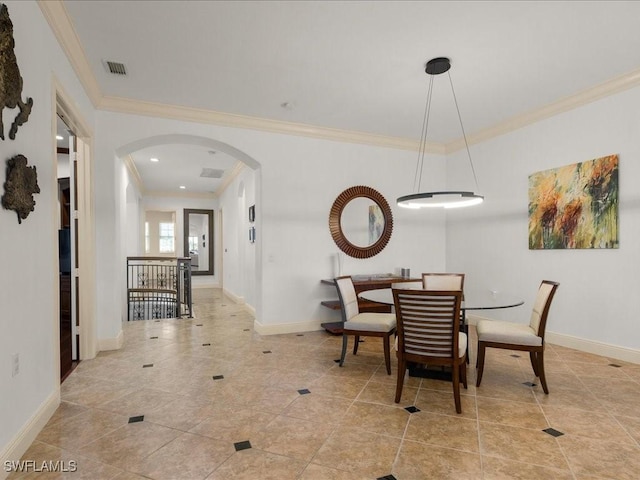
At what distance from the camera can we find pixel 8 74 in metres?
1.93

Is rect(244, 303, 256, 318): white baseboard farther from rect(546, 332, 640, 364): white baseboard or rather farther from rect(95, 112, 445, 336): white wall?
rect(546, 332, 640, 364): white baseboard

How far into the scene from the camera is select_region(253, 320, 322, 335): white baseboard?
507 cm

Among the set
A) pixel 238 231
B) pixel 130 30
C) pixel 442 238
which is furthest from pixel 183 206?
pixel 130 30

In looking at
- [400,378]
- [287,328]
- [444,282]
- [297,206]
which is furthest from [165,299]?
[400,378]

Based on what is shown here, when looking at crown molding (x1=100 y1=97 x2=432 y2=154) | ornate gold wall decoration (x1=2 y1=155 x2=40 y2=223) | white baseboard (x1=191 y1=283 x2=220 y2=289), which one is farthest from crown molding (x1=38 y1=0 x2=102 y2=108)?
white baseboard (x1=191 y1=283 x2=220 y2=289)

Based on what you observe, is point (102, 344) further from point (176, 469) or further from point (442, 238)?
point (442, 238)

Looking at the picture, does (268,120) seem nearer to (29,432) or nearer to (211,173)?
(211,173)

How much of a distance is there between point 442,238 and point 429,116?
2.23 m

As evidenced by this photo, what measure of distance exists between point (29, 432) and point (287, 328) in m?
3.20

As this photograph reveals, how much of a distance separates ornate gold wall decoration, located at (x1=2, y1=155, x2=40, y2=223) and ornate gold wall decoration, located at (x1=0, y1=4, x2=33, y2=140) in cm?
15

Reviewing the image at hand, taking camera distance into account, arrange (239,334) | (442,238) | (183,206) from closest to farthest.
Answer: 1. (239,334)
2. (442,238)
3. (183,206)

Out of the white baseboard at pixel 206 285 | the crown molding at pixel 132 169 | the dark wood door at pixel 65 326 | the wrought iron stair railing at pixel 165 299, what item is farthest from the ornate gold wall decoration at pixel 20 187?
the white baseboard at pixel 206 285

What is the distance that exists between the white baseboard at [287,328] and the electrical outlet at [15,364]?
312cm

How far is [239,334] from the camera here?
5.15 metres
